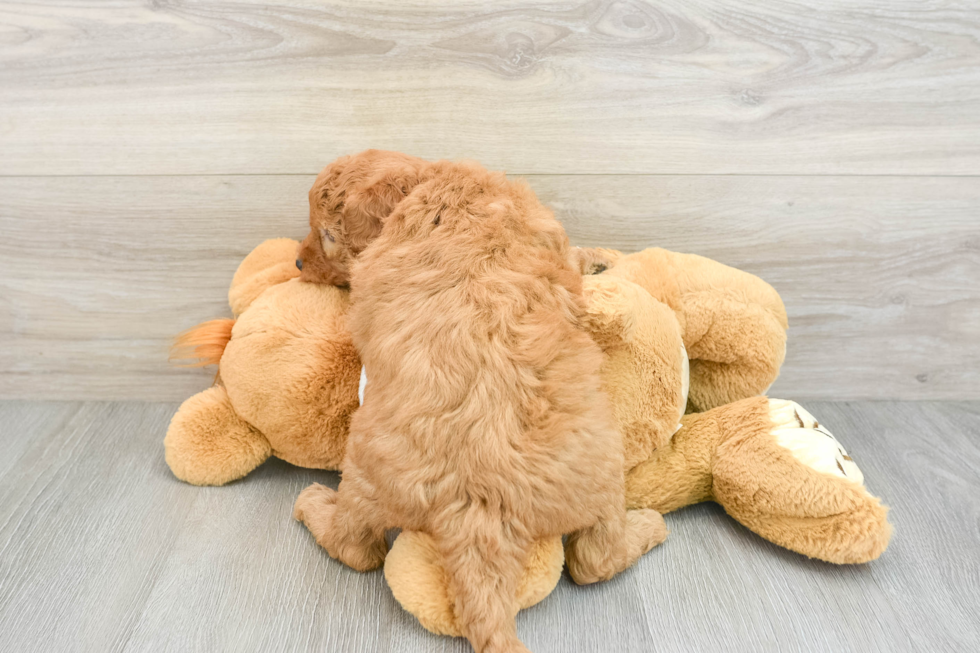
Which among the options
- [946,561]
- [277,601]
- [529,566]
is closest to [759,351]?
[946,561]

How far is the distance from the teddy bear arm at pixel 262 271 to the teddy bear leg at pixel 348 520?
12.4 inches

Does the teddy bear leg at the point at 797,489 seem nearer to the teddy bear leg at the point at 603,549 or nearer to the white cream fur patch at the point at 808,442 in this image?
the white cream fur patch at the point at 808,442

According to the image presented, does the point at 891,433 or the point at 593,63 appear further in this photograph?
the point at 891,433

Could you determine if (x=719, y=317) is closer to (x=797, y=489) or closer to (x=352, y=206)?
(x=797, y=489)

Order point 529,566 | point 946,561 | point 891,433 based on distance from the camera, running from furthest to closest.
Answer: point 891,433 < point 946,561 < point 529,566

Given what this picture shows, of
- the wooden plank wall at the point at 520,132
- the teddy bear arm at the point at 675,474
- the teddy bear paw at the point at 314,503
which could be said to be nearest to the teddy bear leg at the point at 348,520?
the teddy bear paw at the point at 314,503

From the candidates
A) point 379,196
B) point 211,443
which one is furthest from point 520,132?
point 211,443

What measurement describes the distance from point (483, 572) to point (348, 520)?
0.69 feet

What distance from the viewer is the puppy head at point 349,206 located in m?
0.82

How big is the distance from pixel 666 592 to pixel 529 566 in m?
0.20

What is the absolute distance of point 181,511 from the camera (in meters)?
0.98

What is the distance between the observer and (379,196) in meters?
0.82

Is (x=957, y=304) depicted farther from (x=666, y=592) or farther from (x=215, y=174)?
(x=215, y=174)

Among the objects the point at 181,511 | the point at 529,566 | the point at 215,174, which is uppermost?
the point at 215,174
